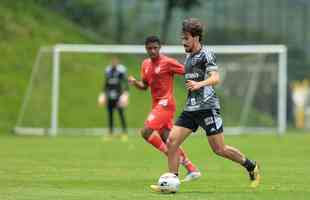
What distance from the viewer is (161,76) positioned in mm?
17641

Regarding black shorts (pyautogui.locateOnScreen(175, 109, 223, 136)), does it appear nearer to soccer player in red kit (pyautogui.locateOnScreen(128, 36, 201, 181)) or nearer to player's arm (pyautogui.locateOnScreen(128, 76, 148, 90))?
player's arm (pyautogui.locateOnScreen(128, 76, 148, 90))

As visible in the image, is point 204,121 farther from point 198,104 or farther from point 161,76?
point 161,76

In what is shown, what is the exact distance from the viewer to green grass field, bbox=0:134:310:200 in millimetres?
13992

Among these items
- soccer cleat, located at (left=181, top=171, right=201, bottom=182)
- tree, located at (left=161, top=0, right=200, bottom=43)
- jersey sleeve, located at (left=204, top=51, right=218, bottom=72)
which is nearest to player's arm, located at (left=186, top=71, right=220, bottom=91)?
jersey sleeve, located at (left=204, top=51, right=218, bottom=72)

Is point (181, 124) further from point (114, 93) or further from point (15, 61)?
point (15, 61)

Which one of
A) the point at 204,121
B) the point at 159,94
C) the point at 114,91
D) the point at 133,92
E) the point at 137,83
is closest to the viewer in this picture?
the point at 204,121

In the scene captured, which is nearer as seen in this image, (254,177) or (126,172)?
(254,177)

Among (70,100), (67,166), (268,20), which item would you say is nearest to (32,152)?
(67,166)

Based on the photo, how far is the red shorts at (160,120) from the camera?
1741cm

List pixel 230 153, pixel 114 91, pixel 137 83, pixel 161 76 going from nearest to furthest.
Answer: pixel 230 153 < pixel 137 83 < pixel 161 76 < pixel 114 91

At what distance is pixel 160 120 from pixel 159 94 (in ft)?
1.70

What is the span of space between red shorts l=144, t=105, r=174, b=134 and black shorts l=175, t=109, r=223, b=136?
111 inches

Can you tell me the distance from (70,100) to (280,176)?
21.6 m

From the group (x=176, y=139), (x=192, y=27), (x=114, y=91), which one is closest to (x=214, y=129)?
(x=176, y=139)
